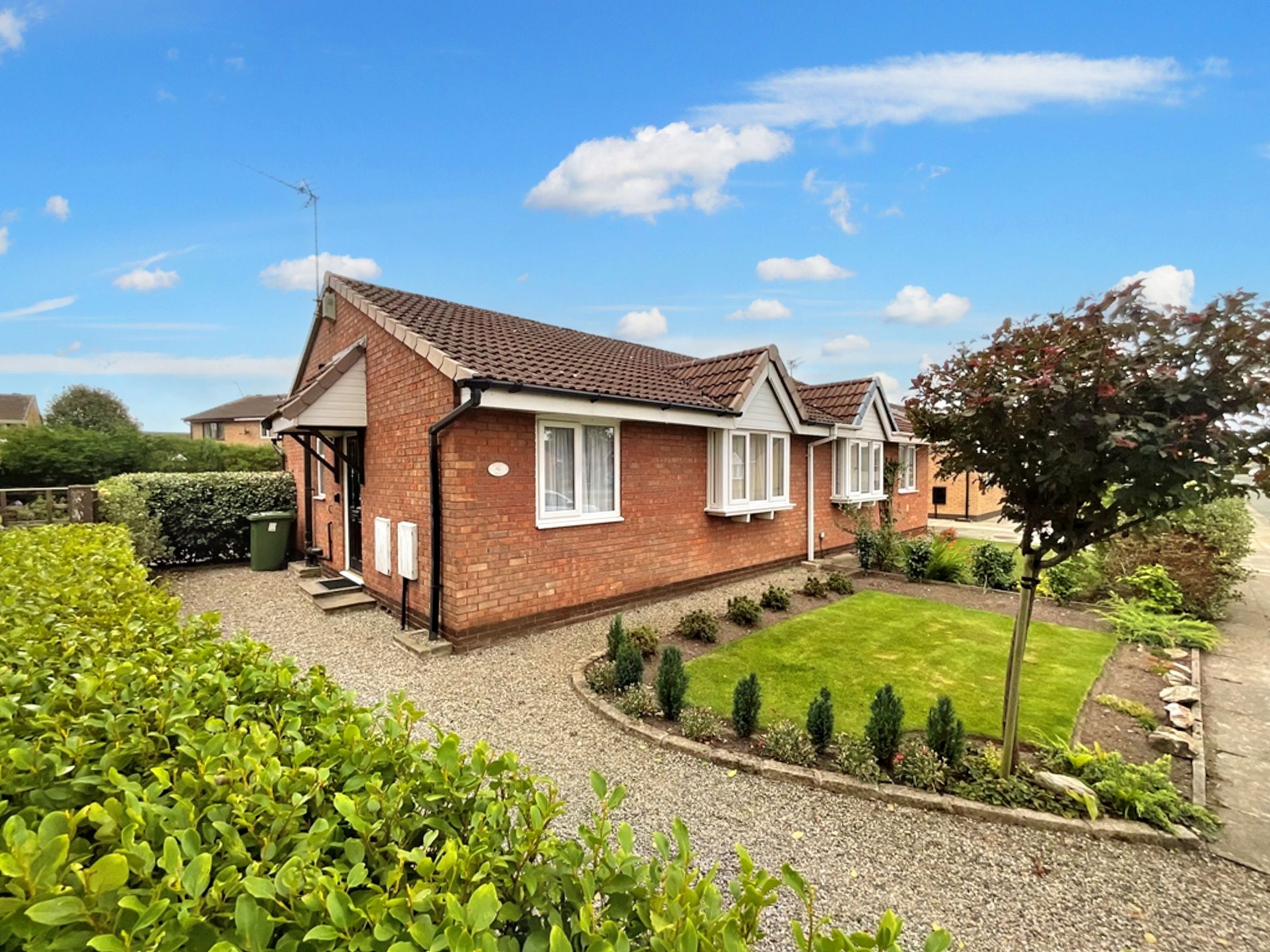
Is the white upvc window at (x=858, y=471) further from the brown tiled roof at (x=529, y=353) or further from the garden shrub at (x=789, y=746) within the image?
the garden shrub at (x=789, y=746)

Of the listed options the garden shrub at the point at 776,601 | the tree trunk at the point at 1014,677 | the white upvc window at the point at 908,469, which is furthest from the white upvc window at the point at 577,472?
the white upvc window at the point at 908,469

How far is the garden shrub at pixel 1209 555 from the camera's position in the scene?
9.61 m

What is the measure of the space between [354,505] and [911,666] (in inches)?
393

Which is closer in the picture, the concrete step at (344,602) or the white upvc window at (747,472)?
the concrete step at (344,602)

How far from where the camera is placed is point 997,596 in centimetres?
1104

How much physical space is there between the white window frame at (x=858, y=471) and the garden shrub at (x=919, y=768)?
1088 cm

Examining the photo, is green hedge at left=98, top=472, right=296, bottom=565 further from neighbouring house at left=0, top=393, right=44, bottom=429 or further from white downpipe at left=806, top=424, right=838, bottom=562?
neighbouring house at left=0, top=393, right=44, bottom=429

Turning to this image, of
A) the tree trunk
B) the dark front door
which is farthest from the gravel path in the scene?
the dark front door

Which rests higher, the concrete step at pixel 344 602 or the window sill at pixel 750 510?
the window sill at pixel 750 510

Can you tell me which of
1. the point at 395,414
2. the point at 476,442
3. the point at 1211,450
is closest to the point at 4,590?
the point at 476,442

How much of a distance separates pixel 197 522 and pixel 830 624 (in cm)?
1403

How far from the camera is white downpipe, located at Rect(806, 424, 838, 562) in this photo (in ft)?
45.7

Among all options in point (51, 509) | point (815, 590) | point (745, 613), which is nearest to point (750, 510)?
point (815, 590)

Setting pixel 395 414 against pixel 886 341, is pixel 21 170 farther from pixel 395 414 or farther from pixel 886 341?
pixel 886 341
